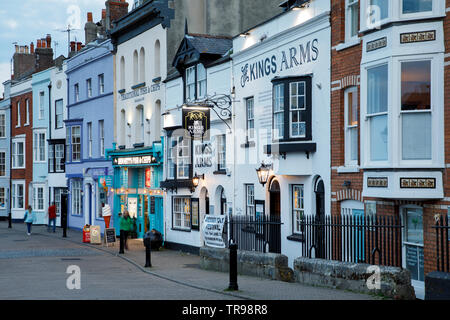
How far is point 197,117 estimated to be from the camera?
82.4 ft

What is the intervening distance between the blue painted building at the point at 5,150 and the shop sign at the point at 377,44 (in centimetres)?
4267

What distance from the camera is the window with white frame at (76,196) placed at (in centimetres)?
4241

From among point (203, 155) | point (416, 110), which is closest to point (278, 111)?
point (416, 110)

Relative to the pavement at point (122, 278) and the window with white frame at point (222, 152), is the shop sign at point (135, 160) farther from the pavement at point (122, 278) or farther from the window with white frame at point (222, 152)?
the window with white frame at point (222, 152)

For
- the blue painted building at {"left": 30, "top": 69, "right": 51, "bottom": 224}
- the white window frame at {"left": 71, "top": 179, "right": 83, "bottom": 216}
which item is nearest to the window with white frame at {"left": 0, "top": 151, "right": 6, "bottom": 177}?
the blue painted building at {"left": 30, "top": 69, "right": 51, "bottom": 224}

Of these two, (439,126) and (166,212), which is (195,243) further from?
(439,126)

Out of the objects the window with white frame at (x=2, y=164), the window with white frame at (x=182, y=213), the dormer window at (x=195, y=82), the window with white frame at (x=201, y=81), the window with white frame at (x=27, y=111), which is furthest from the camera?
the window with white frame at (x=2, y=164)

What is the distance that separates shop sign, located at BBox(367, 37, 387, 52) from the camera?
51.2 ft

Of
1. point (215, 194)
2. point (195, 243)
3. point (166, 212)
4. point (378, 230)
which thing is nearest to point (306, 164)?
point (378, 230)

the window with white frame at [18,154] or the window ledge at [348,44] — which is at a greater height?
the window ledge at [348,44]

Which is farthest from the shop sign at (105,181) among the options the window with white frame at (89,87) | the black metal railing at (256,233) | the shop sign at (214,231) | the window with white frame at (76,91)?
the black metal railing at (256,233)

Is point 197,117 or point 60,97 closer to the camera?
point 197,117

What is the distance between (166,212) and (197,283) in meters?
13.9

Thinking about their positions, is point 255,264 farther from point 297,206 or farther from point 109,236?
point 109,236
